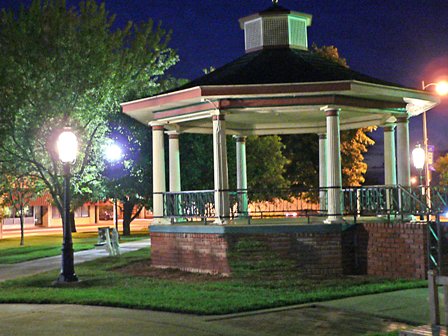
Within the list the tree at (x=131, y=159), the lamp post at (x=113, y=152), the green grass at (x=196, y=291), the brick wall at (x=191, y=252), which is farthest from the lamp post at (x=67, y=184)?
the lamp post at (x=113, y=152)

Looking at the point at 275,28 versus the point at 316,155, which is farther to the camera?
the point at 316,155

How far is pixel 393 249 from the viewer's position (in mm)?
16594

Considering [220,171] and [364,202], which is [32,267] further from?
[364,202]

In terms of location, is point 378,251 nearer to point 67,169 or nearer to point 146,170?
point 67,169

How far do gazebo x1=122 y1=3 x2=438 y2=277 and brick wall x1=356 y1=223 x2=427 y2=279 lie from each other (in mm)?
93

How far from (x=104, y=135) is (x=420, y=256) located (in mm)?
12737

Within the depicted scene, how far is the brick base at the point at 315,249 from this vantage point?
1664 cm

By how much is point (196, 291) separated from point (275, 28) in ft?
30.9

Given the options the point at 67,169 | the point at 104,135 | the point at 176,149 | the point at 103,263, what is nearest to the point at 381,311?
the point at 67,169

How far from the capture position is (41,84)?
2231cm

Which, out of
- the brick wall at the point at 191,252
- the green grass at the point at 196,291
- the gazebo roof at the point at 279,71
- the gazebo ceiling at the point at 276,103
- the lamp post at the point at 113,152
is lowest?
the green grass at the point at 196,291

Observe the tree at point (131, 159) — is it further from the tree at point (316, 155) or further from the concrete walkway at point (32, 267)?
the tree at point (316, 155)

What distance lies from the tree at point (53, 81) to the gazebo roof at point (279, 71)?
5020 mm

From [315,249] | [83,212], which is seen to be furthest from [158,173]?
[83,212]
